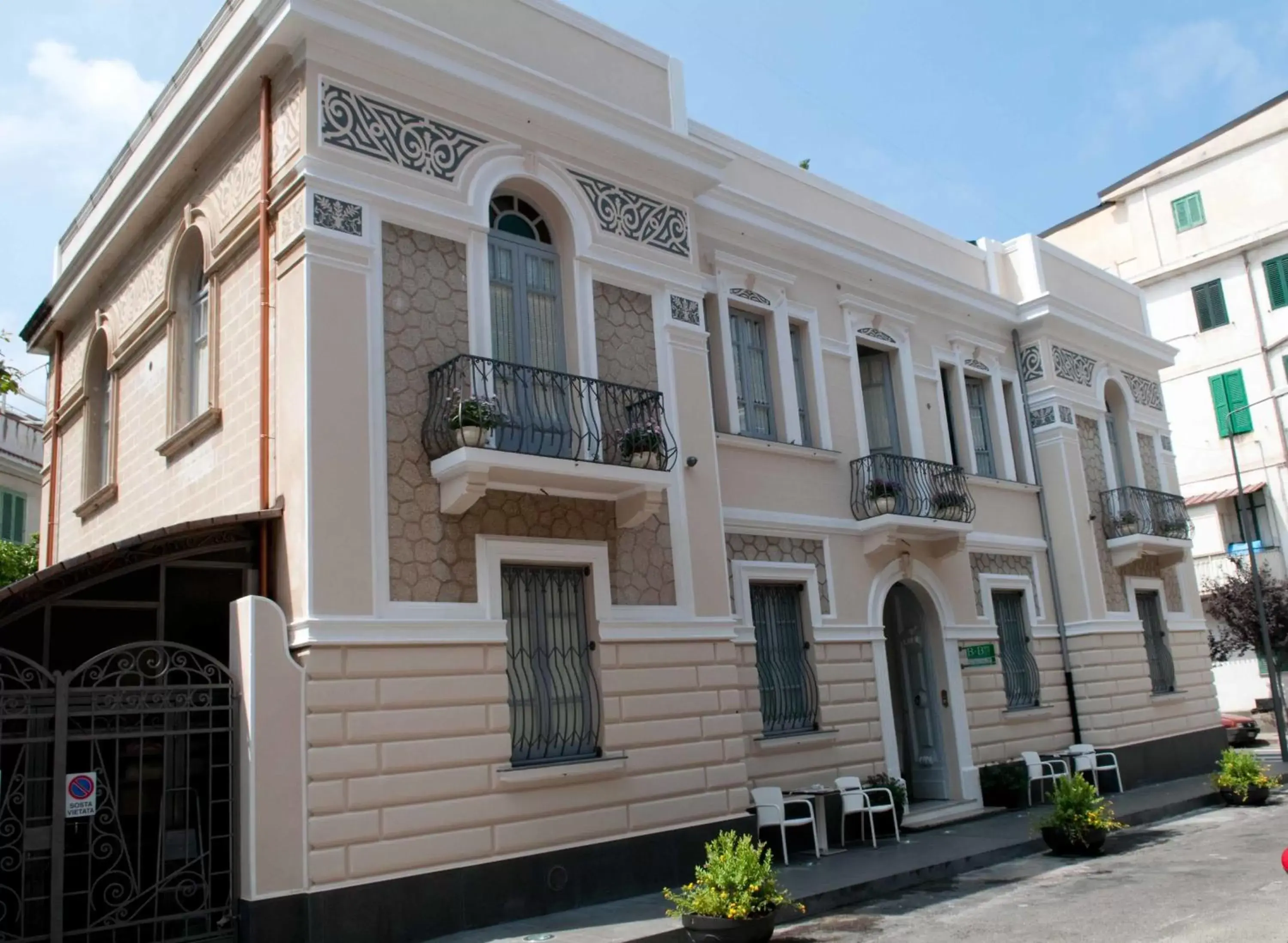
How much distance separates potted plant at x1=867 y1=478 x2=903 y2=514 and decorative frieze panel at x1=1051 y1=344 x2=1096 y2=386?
598 cm

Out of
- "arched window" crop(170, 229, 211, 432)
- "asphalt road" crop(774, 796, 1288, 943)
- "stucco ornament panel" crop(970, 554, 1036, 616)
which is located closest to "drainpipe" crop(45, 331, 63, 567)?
"arched window" crop(170, 229, 211, 432)

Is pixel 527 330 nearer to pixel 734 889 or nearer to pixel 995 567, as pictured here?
pixel 734 889

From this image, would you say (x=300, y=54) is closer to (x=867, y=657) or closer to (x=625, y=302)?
(x=625, y=302)

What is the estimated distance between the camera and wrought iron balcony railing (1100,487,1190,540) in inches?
763

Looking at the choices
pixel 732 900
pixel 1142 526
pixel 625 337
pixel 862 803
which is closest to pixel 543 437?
pixel 625 337

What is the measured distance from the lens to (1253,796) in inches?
623

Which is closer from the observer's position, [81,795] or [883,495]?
[81,795]

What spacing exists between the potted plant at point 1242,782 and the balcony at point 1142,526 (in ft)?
13.5

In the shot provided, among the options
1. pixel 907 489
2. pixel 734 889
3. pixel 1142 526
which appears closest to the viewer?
pixel 734 889

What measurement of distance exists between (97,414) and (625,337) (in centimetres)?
741

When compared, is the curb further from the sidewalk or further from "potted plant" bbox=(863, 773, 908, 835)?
"potted plant" bbox=(863, 773, 908, 835)

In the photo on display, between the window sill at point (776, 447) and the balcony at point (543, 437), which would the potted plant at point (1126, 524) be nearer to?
the window sill at point (776, 447)

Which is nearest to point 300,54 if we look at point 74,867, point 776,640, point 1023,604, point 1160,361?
point 74,867

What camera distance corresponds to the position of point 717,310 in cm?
1419
